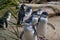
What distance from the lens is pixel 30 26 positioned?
6.19 ft

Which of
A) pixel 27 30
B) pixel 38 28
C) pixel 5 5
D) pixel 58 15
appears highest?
pixel 5 5

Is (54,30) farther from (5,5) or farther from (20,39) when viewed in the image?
(5,5)

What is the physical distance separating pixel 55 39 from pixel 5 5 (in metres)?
1.02

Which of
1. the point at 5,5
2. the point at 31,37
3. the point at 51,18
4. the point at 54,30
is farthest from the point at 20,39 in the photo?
the point at 51,18

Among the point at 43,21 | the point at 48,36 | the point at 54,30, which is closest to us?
the point at 43,21

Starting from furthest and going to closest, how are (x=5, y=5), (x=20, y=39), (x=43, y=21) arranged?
(x=43, y=21)
(x=20, y=39)
(x=5, y=5)

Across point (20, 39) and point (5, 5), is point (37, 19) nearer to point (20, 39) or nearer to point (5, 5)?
point (20, 39)

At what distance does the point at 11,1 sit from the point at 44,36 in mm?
909

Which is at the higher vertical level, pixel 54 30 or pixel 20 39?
pixel 20 39

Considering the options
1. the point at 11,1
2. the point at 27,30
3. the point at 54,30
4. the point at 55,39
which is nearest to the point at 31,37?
the point at 27,30

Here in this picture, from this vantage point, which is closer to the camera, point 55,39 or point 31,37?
point 31,37

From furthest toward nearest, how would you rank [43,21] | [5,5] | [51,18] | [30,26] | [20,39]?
[51,18], [43,21], [20,39], [30,26], [5,5]

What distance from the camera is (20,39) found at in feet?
6.68

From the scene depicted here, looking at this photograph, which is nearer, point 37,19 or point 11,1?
point 11,1
